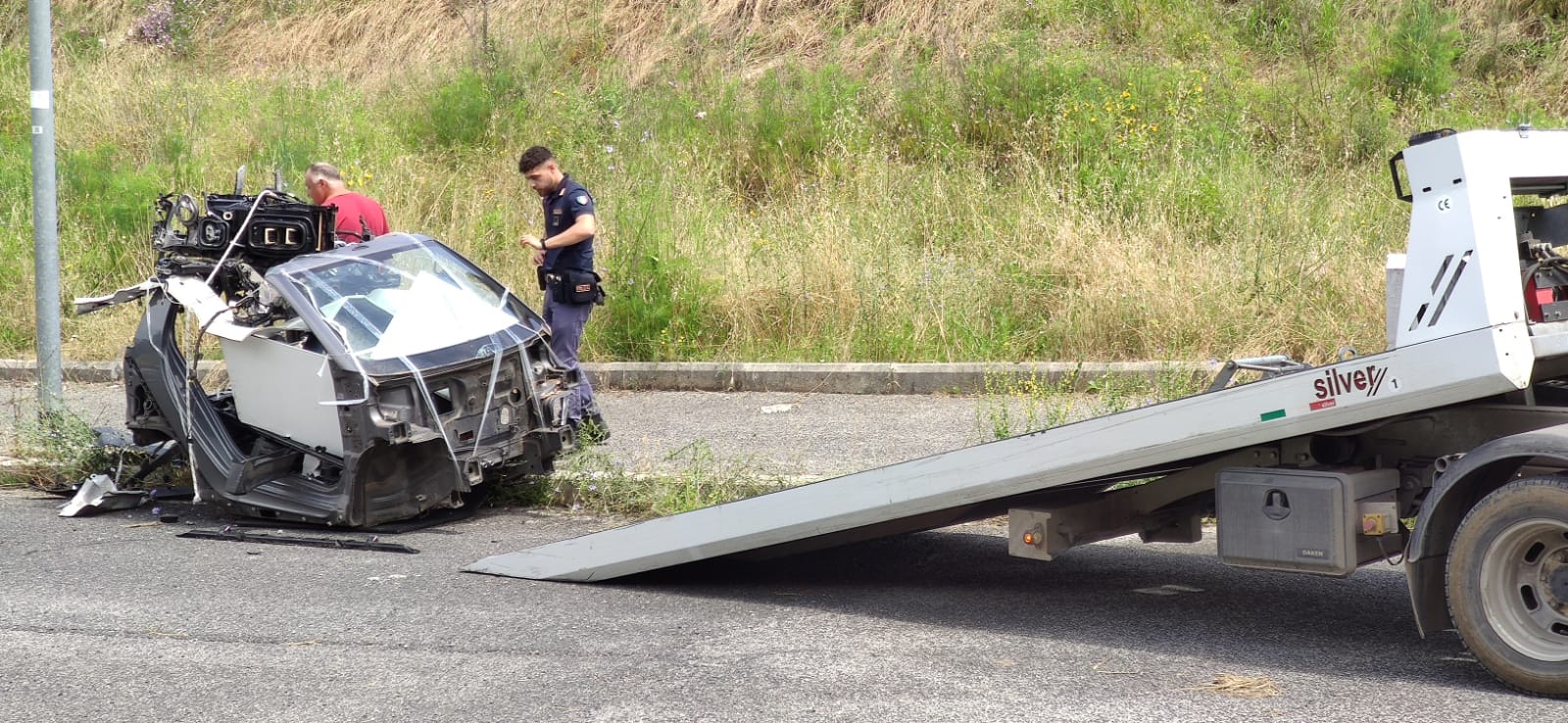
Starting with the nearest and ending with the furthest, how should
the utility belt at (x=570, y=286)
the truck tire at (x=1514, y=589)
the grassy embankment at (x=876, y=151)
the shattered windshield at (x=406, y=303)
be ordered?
the truck tire at (x=1514, y=589)
the shattered windshield at (x=406, y=303)
the utility belt at (x=570, y=286)
the grassy embankment at (x=876, y=151)

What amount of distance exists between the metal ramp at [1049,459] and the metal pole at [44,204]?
417 cm

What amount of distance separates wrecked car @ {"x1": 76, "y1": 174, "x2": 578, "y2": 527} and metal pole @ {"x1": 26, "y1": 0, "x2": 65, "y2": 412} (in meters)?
1.32

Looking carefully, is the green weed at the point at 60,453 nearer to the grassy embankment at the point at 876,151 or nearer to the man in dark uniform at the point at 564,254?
the man in dark uniform at the point at 564,254

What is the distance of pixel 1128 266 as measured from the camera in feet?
35.4

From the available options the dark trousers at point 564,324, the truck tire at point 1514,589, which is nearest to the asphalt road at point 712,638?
the truck tire at point 1514,589

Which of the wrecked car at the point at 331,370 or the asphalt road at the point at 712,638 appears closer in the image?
the asphalt road at the point at 712,638

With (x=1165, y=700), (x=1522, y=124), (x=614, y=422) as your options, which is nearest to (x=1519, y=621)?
(x=1165, y=700)

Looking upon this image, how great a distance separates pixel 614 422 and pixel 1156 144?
19.3ft

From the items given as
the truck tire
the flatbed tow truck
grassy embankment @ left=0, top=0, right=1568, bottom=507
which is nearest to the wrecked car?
the flatbed tow truck

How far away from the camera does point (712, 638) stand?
17.6 ft

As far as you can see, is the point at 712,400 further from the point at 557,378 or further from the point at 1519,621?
the point at 1519,621

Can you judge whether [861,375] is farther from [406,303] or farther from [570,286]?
[406,303]

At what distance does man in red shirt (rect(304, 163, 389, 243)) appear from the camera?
31.7 ft

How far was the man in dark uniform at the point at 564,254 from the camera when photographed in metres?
8.98
